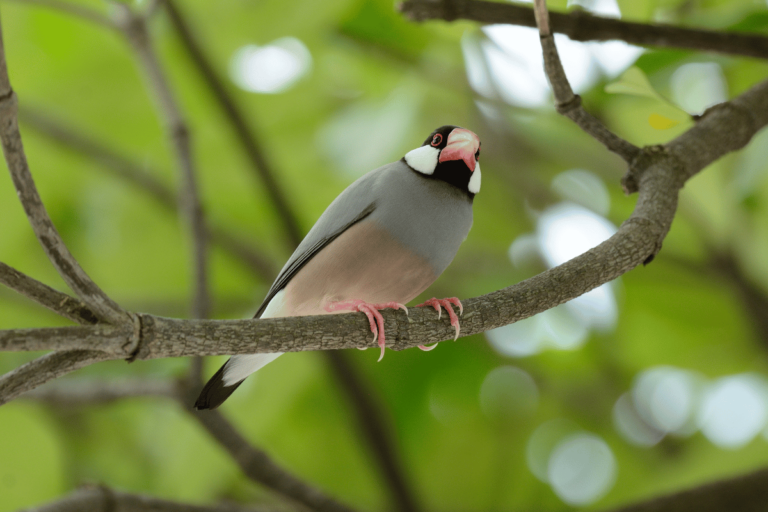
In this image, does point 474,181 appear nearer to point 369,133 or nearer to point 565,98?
point 565,98

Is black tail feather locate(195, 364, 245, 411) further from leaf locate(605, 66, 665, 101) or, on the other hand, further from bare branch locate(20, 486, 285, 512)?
leaf locate(605, 66, 665, 101)

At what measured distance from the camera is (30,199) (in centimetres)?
87

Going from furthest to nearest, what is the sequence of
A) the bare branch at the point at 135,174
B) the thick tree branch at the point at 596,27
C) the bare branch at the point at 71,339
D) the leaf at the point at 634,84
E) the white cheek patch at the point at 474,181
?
the bare branch at the point at 135,174, the white cheek patch at the point at 474,181, the thick tree branch at the point at 596,27, the leaf at the point at 634,84, the bare branch at the point at 71,339

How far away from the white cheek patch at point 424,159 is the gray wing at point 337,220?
84mm

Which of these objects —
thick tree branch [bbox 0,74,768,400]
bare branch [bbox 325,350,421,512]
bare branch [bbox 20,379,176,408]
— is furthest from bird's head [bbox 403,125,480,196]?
bare branch [bbox 20,379,176,408]

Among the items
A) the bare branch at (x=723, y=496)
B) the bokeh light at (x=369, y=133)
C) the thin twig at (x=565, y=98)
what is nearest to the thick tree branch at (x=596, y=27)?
the thin twig at (x=565, y=98)

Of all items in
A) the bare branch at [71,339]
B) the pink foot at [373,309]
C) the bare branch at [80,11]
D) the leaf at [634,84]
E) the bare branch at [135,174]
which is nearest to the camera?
the bare branch at [71,339]

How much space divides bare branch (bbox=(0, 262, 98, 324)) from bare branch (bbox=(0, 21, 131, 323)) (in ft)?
0.11

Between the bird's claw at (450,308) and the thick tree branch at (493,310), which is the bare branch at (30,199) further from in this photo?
the bird's claw at (450,308)

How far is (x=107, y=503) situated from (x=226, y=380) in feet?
1.81

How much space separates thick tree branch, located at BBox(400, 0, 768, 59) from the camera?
4.95 ft

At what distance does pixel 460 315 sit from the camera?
114 centimetres

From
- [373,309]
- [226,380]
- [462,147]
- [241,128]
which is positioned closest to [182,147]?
[241,128]

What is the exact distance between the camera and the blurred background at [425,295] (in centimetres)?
256
